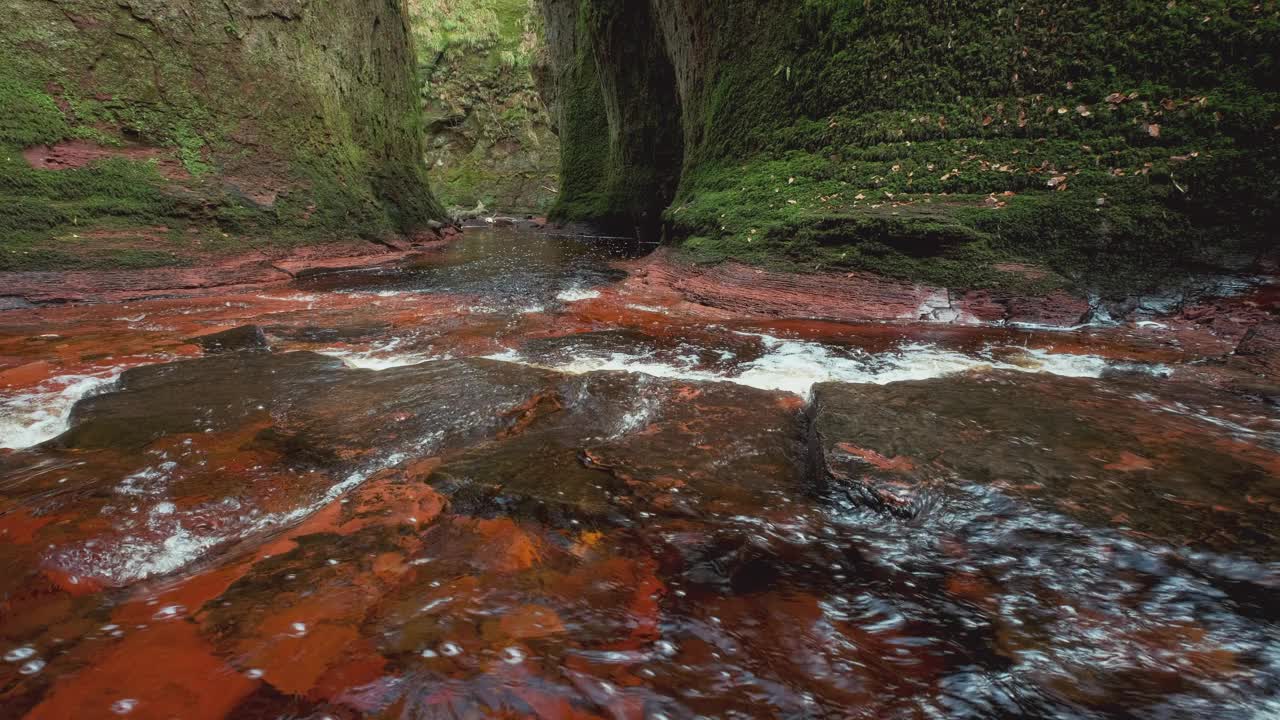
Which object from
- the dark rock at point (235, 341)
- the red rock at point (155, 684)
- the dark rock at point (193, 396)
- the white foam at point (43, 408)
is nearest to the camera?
the red rock at point (155, 684)

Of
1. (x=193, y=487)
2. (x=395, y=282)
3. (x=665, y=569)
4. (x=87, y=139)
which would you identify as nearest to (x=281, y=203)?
(x=87, y=139)

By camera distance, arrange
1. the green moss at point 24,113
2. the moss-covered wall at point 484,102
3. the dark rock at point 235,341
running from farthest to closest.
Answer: the moss-covered wall at point 484,102, the green moss at point 24,113, the dark rock at point 235,341

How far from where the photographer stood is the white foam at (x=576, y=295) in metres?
6.79

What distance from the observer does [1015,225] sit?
535cm

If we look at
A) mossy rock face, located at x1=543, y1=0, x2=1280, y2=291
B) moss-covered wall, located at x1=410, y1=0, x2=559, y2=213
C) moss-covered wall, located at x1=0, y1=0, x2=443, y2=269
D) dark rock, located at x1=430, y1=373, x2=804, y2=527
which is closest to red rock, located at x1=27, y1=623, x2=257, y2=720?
dark rock, located at x1=430, y1=373, x2=804, y2=527

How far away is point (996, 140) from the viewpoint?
5855mm

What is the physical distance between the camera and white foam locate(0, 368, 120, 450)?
9.21 ft

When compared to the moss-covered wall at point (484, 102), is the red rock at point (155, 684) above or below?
below

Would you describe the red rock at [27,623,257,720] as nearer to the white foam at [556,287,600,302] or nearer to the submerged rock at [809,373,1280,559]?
the submerged rock at [809,373,1280,559]

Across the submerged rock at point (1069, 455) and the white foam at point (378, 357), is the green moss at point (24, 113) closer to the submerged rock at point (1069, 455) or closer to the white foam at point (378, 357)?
the white foam at point (378, 357)

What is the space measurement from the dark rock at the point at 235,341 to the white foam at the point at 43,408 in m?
0.65

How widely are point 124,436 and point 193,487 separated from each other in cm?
79

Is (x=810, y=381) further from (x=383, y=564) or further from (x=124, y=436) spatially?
(x=124, y=436)

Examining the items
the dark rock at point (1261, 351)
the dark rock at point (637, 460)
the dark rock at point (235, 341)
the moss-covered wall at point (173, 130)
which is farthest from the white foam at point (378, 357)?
the dark rock at point (1261, 351)
